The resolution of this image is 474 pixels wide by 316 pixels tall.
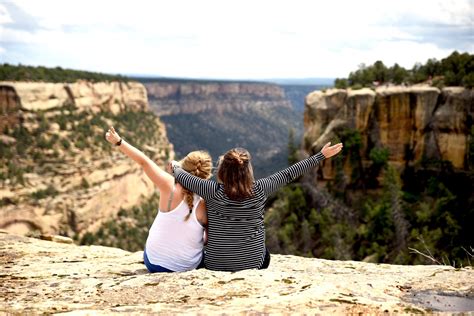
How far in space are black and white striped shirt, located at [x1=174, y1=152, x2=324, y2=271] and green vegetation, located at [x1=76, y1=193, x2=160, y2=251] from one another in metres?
41.4

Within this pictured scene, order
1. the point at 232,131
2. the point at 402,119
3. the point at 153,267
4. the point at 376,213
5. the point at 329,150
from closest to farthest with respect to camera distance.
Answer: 1. the point at 153,267
2. the point at 329,150
3. the point at 376,213
4. the point at 402,119
5. the point at 232,131

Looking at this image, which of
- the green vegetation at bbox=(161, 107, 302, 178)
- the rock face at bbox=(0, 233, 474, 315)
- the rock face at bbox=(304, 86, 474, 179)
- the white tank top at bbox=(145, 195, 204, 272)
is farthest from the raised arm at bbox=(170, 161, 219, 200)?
the green vegetation at bbox=(161, 107, 302, 178)

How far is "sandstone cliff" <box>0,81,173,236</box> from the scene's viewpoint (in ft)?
141

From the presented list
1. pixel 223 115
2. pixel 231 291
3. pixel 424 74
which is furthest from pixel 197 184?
pixel 223 115

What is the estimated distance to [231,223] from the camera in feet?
19.2

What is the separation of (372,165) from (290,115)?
146 m

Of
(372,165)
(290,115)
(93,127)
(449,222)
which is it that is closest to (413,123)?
(372,165)

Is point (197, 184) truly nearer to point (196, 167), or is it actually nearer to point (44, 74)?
point (196, 167)

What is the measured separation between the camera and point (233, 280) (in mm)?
5207

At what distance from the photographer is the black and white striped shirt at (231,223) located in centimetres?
574

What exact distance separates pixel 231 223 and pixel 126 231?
154 feet

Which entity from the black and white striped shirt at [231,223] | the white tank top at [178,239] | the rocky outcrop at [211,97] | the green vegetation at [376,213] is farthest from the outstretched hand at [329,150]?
the rocky outcrop at [211,97]

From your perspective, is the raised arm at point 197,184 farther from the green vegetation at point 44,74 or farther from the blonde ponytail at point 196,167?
the green vegetation at point 44,74

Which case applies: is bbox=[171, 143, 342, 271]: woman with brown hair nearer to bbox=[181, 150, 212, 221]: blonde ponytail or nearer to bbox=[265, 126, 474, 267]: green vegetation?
bbox=[181, 150, 212, 221]: blonde ponytail
